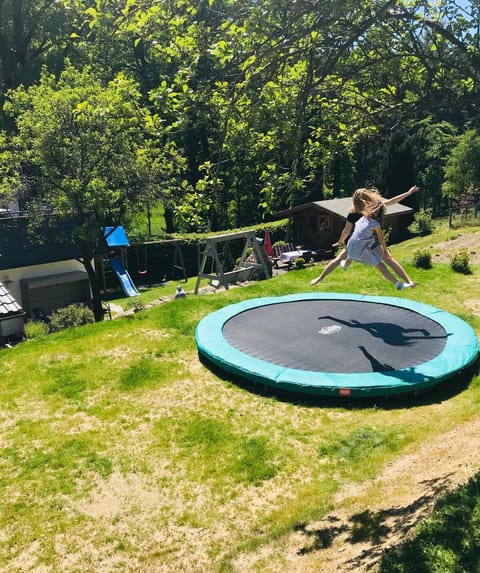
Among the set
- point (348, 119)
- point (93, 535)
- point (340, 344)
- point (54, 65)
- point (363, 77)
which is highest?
point (54, 65)

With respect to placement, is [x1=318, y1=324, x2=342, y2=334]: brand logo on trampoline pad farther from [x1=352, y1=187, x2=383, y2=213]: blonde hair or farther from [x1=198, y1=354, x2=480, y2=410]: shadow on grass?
[x1=352, y1=187, x2=383, y2=213]: blonde hair

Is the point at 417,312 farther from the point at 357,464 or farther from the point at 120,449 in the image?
the point at 120,449

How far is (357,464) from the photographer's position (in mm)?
5059

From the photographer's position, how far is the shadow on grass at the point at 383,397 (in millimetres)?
6227

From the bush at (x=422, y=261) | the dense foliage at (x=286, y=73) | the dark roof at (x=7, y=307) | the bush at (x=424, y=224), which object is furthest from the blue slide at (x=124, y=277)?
the bush at (x=424, y=224)

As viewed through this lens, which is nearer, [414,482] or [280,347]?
[414,482]

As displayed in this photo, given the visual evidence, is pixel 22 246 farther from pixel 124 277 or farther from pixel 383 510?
pixel 383 510

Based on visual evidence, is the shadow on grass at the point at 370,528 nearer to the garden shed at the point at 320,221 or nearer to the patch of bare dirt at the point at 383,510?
the patch of bare dirt at the point at 383,510

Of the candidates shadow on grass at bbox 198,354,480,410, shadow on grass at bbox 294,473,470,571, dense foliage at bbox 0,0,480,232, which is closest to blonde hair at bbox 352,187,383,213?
dense foliage at bbox 0,0,480,232

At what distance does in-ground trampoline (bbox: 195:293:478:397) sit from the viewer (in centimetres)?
624

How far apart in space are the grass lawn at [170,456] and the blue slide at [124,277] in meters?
8.67

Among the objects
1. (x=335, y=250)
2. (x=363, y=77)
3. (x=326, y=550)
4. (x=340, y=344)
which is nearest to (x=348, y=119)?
(x=363, y=77)

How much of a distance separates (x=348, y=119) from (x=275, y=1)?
205cm

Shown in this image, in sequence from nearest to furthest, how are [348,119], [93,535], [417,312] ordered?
1. [93,535]
2. [348,119]
3. [417,312]
